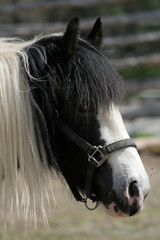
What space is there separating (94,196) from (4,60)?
850mm

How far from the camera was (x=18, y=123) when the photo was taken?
2.66m

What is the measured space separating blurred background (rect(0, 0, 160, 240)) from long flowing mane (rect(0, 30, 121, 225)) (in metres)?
0.26

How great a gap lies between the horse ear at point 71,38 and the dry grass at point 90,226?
1840 millimetres

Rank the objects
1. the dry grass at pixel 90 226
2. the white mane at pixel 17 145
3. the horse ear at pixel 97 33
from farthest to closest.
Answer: the dry grass at pixel 90 226
the horse ear at pixel 97 33
the white mane at pixel 17 145

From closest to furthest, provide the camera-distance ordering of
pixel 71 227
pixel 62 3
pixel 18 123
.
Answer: pixel 18 123 < pixel 71 227 < pixel 62 3

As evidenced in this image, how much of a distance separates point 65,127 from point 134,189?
474 millimetres

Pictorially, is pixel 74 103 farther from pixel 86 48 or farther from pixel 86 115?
pixel 86 48

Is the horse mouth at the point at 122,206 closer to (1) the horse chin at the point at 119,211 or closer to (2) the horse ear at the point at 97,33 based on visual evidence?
(1) the horse chin at the point at 119,211

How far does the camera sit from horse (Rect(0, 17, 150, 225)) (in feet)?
8.71

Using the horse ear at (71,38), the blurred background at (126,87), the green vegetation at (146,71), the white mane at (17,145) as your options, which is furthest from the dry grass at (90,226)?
the green vegetation at (146,71)

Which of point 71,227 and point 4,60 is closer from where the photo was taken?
point 4,60

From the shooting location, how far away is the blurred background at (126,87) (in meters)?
4.68

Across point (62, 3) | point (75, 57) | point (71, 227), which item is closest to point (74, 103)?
point (75, 57)

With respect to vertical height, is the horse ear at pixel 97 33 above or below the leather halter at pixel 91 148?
above
